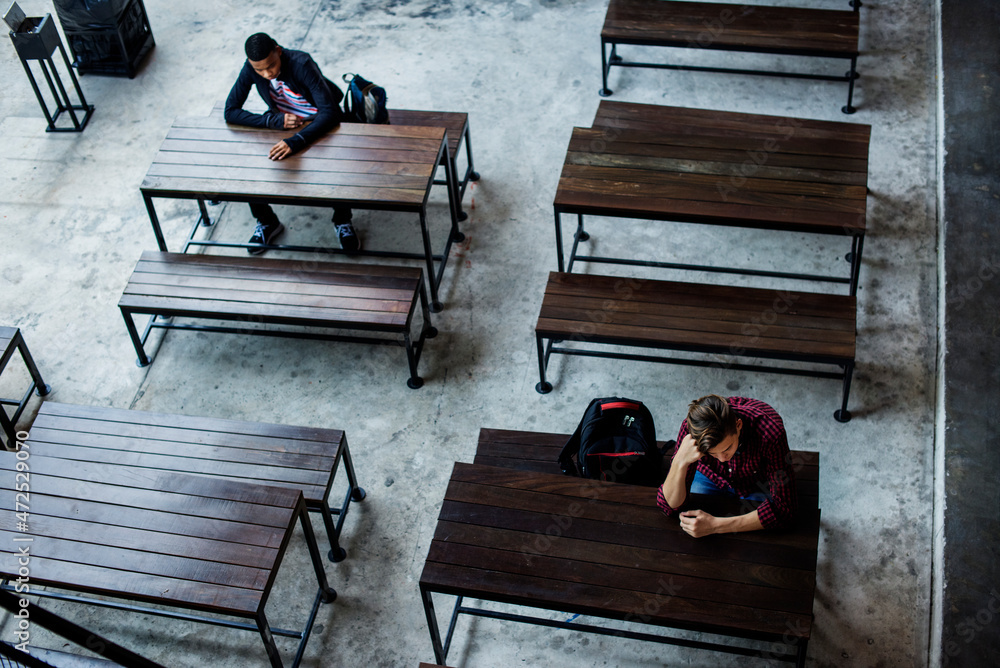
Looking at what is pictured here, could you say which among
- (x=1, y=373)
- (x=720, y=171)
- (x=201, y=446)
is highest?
(x=720, y=171)

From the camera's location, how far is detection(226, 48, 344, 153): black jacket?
5.08 meters

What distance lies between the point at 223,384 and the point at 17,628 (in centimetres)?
150

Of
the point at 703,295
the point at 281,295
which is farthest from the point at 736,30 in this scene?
the point at 281,295

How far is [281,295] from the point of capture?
4770 mm

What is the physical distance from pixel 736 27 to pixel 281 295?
3405 mm

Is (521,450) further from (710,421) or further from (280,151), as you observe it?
(280,151)

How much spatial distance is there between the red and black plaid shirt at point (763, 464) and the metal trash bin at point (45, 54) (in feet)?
16.7

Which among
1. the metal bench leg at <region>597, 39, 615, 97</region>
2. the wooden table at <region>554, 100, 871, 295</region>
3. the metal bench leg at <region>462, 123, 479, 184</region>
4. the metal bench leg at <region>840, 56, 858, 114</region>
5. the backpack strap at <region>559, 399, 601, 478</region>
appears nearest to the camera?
the backpack strap at <region>559, 399, 601, 478</region>

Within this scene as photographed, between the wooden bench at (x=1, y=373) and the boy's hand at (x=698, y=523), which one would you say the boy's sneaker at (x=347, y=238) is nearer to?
the wooden bench at (x=1, y=373)

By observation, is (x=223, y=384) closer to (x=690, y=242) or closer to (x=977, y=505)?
(x=690, y=242)

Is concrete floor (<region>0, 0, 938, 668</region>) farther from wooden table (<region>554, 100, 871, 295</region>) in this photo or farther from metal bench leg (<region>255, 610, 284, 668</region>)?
wooden table (<region>554, 100, 871, 295</region>)

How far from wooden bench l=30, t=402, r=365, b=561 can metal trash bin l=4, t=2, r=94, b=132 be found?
307cm

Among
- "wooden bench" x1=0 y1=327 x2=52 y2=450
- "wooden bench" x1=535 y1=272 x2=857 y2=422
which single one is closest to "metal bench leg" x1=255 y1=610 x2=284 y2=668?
"wooden bench" x1=535 y1=272 x2=857 y2=422

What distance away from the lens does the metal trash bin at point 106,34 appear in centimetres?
648
